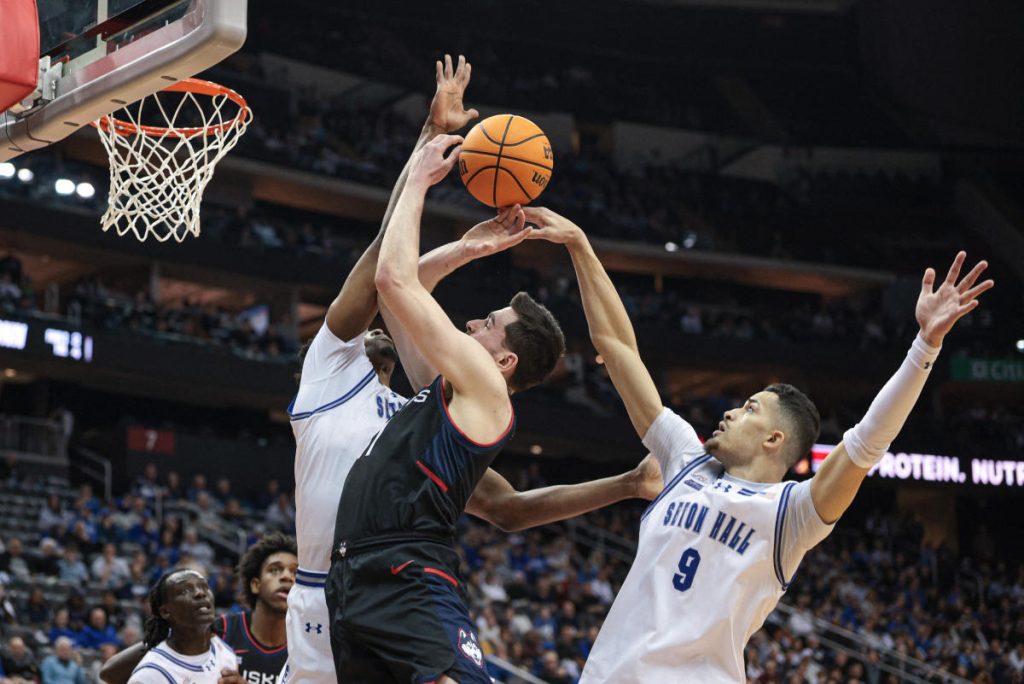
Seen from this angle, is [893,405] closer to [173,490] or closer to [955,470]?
[173,490]

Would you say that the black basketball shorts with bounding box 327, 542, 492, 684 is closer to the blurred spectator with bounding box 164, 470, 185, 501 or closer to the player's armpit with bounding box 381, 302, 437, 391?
the player's armpit with bounding box 381, 302, 437, 391

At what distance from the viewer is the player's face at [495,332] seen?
4.35m

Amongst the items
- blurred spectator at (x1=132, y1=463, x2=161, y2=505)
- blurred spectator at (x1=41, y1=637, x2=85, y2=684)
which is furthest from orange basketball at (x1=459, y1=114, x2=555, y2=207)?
blurred spectator at (x1=132, y1=463, x2=161, y2=505)

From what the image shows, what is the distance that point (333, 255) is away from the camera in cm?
2656

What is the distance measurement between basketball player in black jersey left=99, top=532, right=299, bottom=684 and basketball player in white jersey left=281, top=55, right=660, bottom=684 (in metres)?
1.37

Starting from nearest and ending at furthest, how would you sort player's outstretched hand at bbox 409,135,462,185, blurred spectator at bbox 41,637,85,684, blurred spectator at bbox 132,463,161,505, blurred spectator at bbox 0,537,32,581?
player's outstretched hand at bbox 409,135,462,185 → blurred spectator at bbox 41,637,85,684 → blurred spectator at bbox 0,537,32,581 → blurred spectator at bbox 132,463,161,505

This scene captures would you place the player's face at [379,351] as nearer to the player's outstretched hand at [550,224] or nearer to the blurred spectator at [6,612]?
the player's outstretched hand at [550,224]

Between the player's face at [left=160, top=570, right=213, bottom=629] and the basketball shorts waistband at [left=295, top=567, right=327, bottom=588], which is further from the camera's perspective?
the player's face at [left=160, top=570, right=213, bottom=629]

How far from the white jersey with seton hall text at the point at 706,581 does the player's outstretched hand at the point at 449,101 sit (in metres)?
1.61

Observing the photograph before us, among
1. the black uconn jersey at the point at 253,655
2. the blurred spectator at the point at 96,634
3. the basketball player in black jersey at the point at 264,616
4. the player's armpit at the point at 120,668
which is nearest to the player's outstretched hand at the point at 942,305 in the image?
the basketball player in black jersey at the point at 264,616

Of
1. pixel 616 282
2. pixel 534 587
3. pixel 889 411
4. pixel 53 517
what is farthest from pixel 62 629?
pixel 616 282

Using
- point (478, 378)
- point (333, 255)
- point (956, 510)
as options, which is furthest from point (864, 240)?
point (478, 378)

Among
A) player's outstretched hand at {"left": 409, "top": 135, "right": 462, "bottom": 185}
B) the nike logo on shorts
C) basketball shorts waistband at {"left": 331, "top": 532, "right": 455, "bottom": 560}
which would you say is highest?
player's outstretched hand at {"left": 409, "top": 135, "right": 462, "bottom": 185}

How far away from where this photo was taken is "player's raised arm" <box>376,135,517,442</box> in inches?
157
